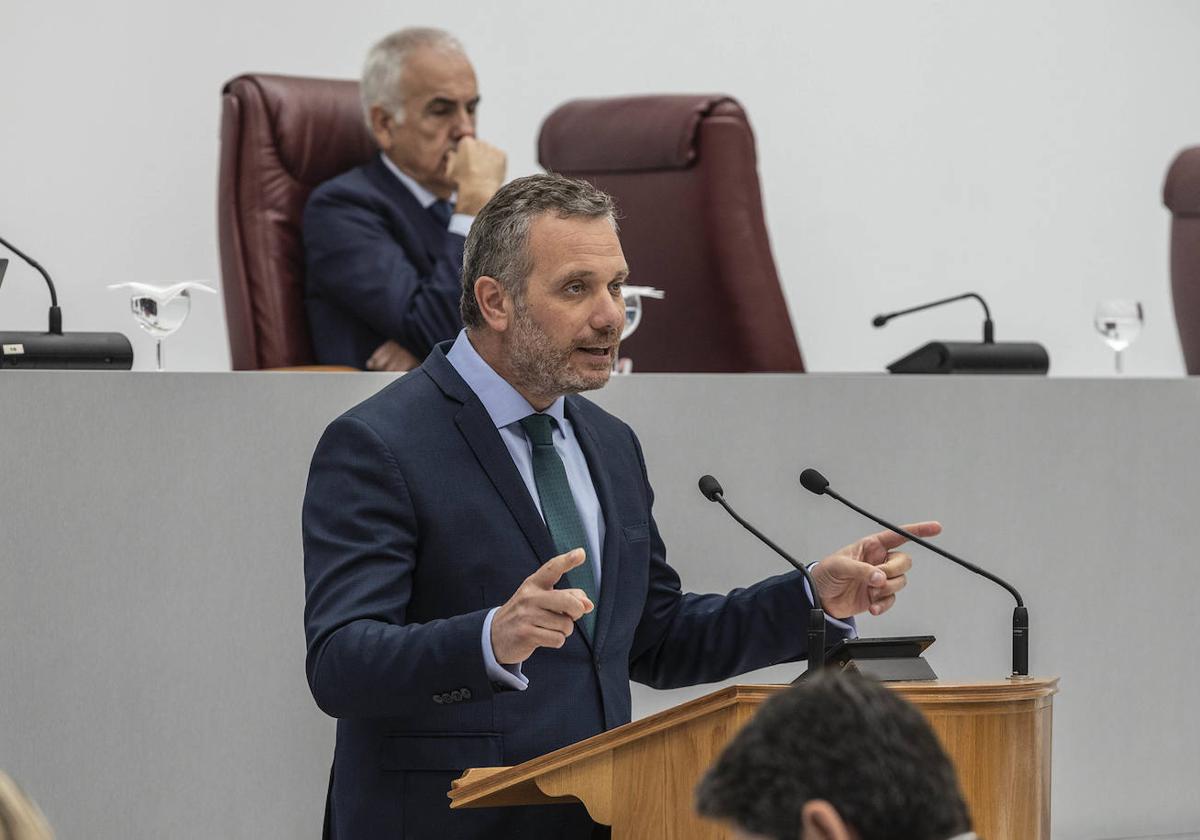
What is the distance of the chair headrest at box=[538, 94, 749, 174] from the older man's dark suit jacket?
1613 mm

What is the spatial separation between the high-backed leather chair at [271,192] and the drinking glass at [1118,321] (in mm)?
1471

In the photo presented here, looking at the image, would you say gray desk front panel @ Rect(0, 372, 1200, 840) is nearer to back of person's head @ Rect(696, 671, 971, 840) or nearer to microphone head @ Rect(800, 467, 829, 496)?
microphone head @ Rect(800, 467, 829, 496)

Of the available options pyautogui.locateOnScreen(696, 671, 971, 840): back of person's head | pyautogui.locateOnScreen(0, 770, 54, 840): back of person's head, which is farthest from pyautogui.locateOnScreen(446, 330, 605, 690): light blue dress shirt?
pyautogui.locateOnScreen(0, 770, 54, 840): back of person's head

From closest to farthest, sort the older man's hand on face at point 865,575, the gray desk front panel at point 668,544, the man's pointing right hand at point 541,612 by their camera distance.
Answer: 1. the man's pointing right hand at point 541,612
2. the older man's hand on face at point 865,575
3. the gray desk front panel at point 668,544

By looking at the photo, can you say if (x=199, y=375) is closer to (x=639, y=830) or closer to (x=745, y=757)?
(x=639, y=830)

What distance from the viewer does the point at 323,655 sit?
169 centimetres

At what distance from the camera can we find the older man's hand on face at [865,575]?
181 cm

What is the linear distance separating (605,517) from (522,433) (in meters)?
0.13

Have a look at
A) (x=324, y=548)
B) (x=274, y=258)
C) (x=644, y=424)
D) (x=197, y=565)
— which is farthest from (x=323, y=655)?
(x=274, y=258)

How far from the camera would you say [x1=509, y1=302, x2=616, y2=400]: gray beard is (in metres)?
1.85

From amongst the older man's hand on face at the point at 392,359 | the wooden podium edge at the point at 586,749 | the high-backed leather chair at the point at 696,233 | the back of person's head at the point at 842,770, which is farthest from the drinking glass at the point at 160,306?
the back of person's head at the point at 842,770

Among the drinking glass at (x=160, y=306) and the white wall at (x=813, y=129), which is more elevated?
the white wall at (x=813, y=129)

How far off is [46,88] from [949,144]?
250 centimetres

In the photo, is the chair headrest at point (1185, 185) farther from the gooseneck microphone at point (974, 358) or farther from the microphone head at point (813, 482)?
the microphone head at point (813, 482)
